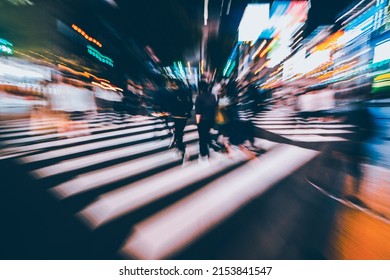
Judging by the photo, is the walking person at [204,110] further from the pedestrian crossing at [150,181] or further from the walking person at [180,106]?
the pedestrian crossing at [150,181]

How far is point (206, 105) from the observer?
4.09 meters

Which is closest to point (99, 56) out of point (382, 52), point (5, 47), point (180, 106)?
point (5, 47)

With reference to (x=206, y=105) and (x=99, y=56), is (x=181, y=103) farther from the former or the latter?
(x=99, y=56)

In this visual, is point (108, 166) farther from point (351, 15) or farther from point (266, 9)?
point (351, 15)

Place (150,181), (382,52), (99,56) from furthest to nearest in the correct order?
(382,52) → (99,56) → (150,181)

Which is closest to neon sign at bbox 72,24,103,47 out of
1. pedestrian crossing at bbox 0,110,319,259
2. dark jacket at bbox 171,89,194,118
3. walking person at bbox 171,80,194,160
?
pedestrian crossing at bbox 0,110,319,259

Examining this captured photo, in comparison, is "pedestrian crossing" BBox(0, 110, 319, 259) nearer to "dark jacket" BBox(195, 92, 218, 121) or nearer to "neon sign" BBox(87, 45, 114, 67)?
"dark jacket" BBox(195, 92, 218, 121)

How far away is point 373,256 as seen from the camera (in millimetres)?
1853

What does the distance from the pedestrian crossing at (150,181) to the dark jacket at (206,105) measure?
1048 millimetres

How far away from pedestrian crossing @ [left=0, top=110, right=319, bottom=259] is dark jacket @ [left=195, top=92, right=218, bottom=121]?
105cm

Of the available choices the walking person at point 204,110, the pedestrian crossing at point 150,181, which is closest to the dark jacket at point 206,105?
the walking person at point 204,110

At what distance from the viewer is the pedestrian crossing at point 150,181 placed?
2180mm

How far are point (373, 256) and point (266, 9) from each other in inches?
493

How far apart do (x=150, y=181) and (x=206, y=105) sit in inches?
73.4
